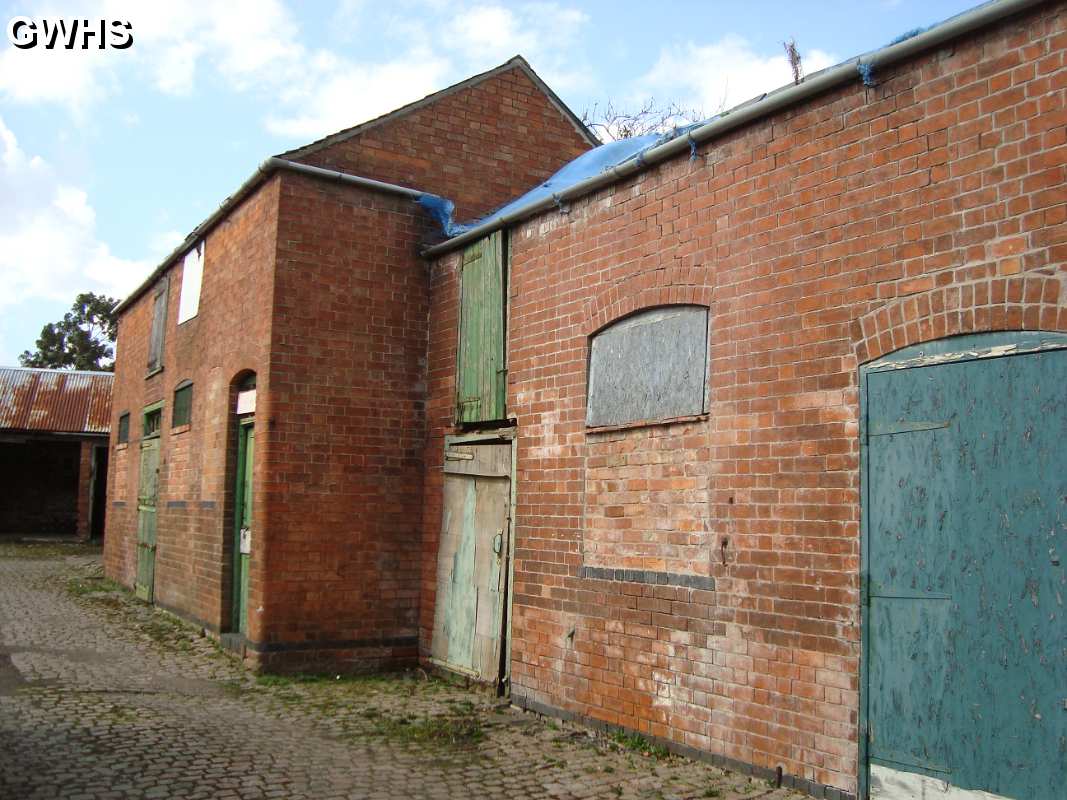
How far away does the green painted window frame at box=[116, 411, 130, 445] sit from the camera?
1639 cm

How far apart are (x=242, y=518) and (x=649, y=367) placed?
5.57 meters

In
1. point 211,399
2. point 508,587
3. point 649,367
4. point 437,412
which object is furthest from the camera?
point 211,399

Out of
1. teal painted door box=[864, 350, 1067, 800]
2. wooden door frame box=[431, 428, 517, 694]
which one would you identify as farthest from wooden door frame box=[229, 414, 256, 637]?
teal painted door box=[864, 350, 1067, 800]

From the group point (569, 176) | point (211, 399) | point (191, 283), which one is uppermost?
point (569, 176)

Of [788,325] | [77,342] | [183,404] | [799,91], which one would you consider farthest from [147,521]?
[77,342]

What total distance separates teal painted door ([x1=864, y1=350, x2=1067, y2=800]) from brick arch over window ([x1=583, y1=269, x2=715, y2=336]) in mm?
1568

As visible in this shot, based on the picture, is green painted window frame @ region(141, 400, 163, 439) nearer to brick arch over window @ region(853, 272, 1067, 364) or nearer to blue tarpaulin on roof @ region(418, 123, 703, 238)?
blue tarpaulin on roof @ region(418, 123, 703, 238)

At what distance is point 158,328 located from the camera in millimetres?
14062

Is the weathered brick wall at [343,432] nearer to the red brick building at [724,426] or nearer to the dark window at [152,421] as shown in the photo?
the red brick building at [724,426]

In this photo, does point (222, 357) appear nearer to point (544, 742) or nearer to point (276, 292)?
point (276, 292)

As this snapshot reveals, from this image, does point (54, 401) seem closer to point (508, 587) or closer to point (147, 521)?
point (147, 521)

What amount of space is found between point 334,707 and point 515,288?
3885 mm

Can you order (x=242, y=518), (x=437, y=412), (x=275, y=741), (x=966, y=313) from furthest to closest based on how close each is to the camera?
(x=242, y=518), (x=437, y=412), (x=275, y=741), (x=966, y=313)

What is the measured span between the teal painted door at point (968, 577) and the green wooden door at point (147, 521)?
10906 millimetres
